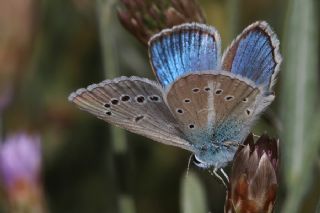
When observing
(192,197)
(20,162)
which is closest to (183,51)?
(192,197)

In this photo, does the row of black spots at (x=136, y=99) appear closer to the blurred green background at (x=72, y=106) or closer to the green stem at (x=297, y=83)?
the green stem at (x=297, y=83)

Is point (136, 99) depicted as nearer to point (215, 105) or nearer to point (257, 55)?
point (215, 105)

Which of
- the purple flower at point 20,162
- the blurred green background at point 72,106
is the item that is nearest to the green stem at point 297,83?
the blurred green background at point 72,106

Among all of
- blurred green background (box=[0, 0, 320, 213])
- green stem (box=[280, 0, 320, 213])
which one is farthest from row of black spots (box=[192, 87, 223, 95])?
blurred green background (box=[0, 0, 320, 213])

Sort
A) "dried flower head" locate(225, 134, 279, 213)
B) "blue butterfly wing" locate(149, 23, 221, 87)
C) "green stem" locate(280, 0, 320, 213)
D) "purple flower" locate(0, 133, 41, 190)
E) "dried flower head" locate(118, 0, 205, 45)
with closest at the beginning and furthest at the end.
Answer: "dried flower head" locate(225, 134, 279, 213)
"blue butterfly wing" locate(149, 23, 221, 87)
"dried flower head" locate(118, 0, 205, 45)
"green stem" locate(280, 0, 320, 213)
"purple flower" locate(0, 133, 41, 190)

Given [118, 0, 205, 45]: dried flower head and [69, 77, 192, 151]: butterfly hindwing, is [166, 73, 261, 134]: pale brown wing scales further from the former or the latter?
[118, 0, 205, 45]: dried flower head

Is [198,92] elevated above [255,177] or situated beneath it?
elevated above
